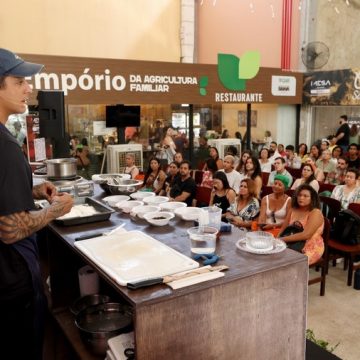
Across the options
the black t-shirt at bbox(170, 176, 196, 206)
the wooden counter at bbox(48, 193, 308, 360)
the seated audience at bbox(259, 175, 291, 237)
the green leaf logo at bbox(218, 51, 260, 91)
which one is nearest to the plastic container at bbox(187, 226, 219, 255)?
the wooden counter at bbox(48, 193, 308, 360)

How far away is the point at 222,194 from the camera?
530 centimetres

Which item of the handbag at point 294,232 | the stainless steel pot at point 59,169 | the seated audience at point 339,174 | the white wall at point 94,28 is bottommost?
the handbag at point 294,232

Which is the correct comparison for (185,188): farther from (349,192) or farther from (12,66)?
(12,66)

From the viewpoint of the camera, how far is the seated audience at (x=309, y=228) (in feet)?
13.0

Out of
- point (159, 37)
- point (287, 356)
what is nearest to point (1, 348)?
point (287, 356)

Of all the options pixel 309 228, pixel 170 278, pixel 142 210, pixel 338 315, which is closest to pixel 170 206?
pixel 142 210

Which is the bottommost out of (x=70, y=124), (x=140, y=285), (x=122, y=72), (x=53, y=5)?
(x=140, y=285)

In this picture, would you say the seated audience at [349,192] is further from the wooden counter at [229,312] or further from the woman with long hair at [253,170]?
the wooden counter at [229,312]

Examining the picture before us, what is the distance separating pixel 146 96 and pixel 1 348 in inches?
232

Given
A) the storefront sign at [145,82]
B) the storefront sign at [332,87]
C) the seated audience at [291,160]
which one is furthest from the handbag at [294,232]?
the storefront sign at [332,87]

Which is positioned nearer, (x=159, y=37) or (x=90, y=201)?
(x=90, y=201)

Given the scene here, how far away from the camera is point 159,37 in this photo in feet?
37.9

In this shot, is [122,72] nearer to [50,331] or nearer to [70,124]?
[70,124]

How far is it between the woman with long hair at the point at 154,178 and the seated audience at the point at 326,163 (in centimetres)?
289
